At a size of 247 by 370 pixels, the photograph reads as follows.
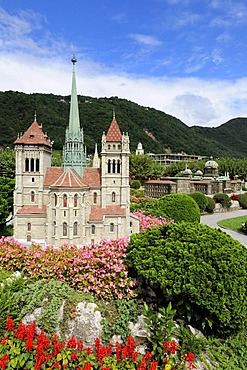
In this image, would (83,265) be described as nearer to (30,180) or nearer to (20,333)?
(20,333)

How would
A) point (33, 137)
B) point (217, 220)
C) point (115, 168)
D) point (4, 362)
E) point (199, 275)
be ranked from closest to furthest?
point (4, 362)
point (199, 275)
point (33, 137)
point (115, 168)
point (217, 220)

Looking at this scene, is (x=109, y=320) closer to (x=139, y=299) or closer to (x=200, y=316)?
(x=139, y=299)

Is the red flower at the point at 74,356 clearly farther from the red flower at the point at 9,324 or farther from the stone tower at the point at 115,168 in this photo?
the stone tower at the point at 115,168

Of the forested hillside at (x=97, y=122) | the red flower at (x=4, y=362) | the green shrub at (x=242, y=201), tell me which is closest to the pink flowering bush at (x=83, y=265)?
the red flower at (x=4, y=362)

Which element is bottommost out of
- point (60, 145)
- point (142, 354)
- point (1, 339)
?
point (142, 354)

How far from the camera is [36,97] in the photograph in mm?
134875

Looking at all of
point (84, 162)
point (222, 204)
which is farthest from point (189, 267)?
point (222, 204)

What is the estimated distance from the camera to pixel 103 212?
23.0 m

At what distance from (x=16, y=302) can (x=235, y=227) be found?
96.7 feet

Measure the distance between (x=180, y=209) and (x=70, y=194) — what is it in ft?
44.5

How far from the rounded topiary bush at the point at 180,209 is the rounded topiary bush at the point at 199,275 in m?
17.2

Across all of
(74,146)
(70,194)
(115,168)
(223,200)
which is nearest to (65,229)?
(70,194)

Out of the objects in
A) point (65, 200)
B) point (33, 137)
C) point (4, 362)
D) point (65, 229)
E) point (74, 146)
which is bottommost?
point (4, 362)

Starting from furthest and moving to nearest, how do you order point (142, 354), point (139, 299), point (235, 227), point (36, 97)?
point (36, 97) → point (235, 227) → point (139, 299) → point (142, 354)
